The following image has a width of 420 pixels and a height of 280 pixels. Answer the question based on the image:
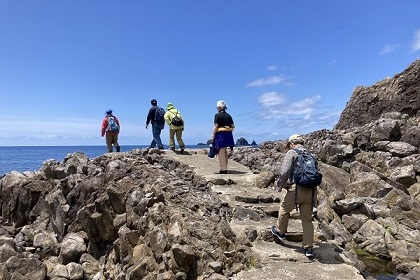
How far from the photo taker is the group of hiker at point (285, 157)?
30.0ft

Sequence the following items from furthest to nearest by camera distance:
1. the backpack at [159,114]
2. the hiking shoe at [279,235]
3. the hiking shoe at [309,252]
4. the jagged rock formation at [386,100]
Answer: the jagged rock formation at [386,100]
the backpack at [159,114]
the hiking shoe at [279,235]
the hiking shoe at [309,252]

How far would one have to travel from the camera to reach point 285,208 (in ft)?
31.9

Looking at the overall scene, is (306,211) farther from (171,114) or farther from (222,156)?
(171,114)

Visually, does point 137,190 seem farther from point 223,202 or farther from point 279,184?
point 279,184

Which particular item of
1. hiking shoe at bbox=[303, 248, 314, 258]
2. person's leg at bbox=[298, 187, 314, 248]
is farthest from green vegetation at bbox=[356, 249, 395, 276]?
person's leg at bbox=[298, 187, 314, 248]

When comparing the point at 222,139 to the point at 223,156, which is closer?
the point at 222,139

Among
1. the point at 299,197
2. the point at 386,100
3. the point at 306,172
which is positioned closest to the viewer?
the point at 306,172

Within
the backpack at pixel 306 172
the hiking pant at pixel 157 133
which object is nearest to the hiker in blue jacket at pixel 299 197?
the backpack at pixel 306 172

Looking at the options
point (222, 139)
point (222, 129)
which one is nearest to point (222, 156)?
point (222, 139)

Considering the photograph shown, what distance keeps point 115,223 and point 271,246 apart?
6733mm

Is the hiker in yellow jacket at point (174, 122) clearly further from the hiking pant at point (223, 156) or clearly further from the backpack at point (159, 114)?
the hiking pant at point (223, 156)

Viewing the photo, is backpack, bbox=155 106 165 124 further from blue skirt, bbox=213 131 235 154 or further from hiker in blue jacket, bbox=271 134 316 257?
hiker in blue jacket, bbox=271 134 316 257

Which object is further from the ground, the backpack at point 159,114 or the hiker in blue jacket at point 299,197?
the backpack at point 159,114

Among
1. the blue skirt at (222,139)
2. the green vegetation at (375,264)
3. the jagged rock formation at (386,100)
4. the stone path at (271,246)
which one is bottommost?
the green vegetation at (375,264)
